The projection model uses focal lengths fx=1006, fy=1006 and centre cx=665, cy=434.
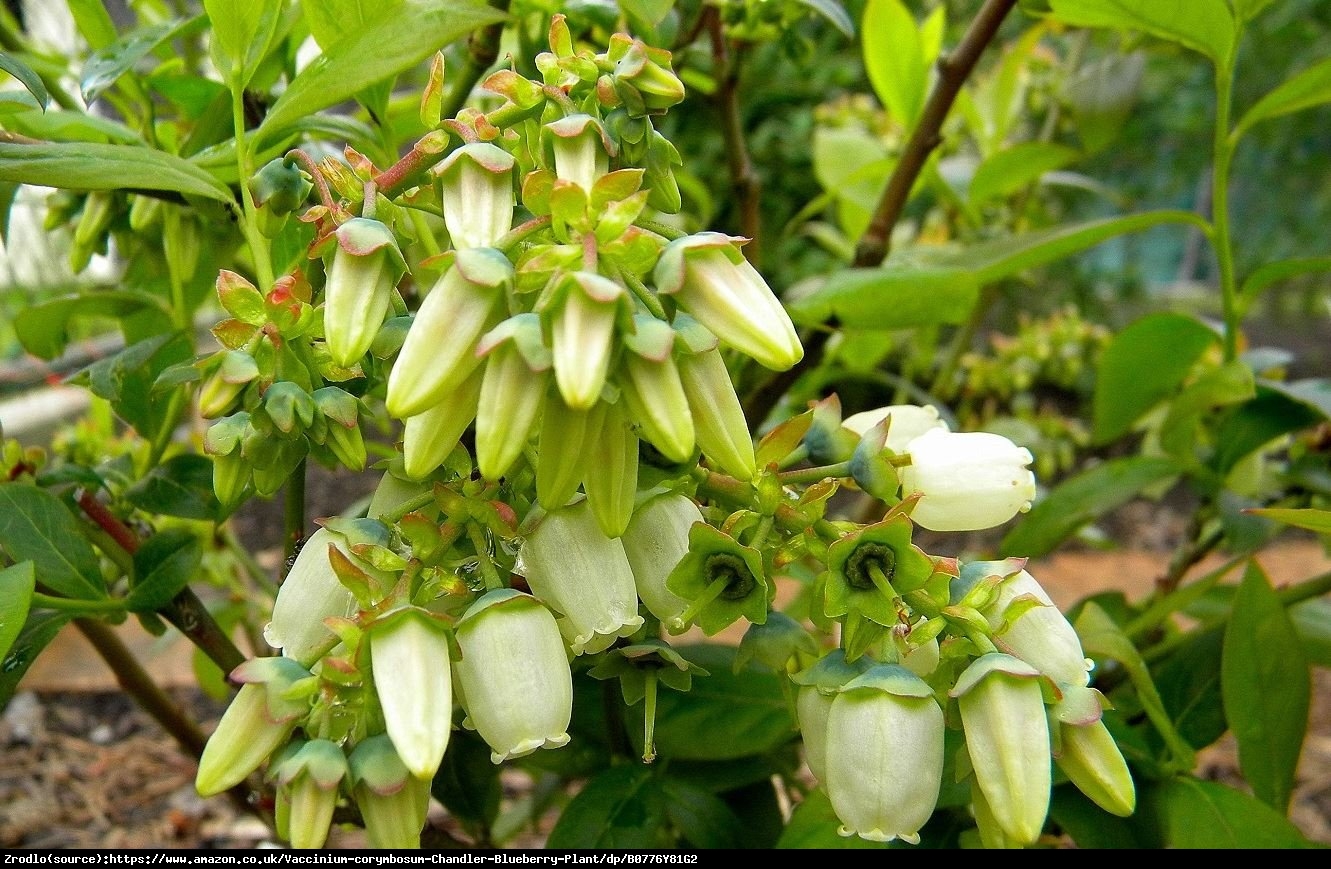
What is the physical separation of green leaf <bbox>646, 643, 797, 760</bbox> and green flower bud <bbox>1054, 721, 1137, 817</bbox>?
12.5 inches

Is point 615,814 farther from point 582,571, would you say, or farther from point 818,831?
point 582,571

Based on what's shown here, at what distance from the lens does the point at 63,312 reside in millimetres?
699

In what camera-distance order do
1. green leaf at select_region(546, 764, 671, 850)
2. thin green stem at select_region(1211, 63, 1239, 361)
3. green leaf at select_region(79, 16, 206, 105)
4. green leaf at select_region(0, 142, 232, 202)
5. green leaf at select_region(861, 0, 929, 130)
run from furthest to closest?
green leaf at select_region(861, 0, 929, 130), thin green stem at select_region(1211, 63, 1239, 361), green leaf at select_region(546, 764, 671, 850), green leaf at select_region(79, 16, 206, 105), green leaf at select_region(0, 142, 232, 202)

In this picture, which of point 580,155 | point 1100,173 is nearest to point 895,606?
point 580,155

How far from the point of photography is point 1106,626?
0.56 m

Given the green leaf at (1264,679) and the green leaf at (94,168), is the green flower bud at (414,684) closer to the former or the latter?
the green leaf at (94,168)

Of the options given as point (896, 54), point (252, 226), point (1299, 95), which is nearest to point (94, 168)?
point (252, 226)

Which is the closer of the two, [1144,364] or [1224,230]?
[1224,230]

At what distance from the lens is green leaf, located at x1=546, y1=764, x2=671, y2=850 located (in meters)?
0.65

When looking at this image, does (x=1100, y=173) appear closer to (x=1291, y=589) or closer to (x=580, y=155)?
(x=1291, y=589)

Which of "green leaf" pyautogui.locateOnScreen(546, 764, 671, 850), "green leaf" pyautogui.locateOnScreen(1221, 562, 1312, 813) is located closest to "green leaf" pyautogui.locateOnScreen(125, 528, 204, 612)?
"green leaf" pyautogui.locateOnScreen(546, 764, 671, 850)

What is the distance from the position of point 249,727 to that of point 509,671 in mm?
93

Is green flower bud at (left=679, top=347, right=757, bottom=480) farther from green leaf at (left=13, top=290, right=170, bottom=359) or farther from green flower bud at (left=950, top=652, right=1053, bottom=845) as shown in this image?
green leaf at (left=13, top=290, right=170, bottom=359)

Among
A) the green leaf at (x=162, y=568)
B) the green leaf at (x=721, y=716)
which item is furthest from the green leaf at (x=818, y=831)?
the green leaf at (x=162, y=568)
